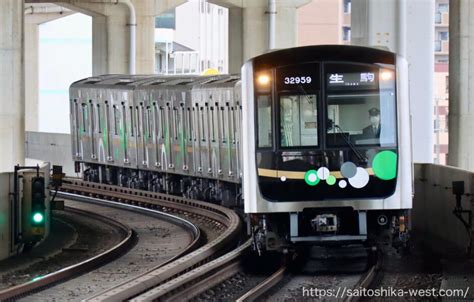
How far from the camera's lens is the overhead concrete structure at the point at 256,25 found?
144 ft

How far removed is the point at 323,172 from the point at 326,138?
41 centimetres

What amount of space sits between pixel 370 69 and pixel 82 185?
20074mm

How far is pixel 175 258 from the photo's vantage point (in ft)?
56.9

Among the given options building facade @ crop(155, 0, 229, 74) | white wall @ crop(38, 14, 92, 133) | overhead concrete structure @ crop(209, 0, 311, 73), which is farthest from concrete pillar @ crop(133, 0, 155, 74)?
building facade @ crop(155, 0, 229, 74)

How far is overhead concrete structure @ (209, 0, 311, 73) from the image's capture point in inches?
1734

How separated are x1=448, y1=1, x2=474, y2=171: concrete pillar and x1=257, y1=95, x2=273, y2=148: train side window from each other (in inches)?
455

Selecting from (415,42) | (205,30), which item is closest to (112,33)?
(415,42)

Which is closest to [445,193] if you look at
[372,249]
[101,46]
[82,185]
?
[372,249]

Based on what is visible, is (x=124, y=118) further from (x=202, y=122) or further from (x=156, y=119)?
(x=202, y=122)

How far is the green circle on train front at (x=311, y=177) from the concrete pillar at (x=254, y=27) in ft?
94.3

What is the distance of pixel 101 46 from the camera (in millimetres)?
46844

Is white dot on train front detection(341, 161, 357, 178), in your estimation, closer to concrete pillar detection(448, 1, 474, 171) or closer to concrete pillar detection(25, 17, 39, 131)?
concrete pillar detection(448, 1, 474, 171)

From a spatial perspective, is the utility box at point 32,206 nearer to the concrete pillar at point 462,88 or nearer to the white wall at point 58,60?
the concrete pillar at point 462,88

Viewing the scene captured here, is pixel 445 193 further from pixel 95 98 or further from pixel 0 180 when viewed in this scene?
pixel 95 98
